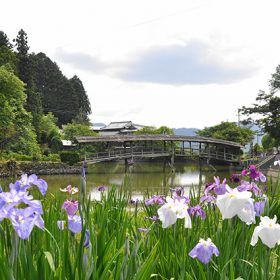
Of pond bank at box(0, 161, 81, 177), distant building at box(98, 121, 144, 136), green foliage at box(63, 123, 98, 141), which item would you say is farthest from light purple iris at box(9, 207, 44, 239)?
distant building at box(98, 121, 144, 136)

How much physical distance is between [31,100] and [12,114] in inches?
372

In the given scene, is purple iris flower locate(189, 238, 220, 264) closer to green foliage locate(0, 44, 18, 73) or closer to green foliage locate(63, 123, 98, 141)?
green foliage locate(0, 44, 18, 73)

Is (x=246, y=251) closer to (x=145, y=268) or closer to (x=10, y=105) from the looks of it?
(x=145, y=268)

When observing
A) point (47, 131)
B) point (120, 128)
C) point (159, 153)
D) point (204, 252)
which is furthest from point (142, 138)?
point (204, 252)

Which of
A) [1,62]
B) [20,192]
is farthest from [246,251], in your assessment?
[1,62]

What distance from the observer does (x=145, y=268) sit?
1514 millimetres

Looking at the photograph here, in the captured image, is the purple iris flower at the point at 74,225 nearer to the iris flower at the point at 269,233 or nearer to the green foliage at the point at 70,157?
the iris flower at the point at 269,233

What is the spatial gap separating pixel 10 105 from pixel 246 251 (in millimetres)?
22370

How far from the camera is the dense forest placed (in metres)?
23.1

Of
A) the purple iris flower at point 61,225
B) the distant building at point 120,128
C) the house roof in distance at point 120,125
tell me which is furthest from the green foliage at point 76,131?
the purple iris flower at point 61,225

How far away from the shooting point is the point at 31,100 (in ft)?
104

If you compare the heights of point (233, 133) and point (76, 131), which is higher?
point (76, 131)

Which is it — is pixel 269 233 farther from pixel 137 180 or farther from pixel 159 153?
pixel 159 153

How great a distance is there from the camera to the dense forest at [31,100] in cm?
2312
